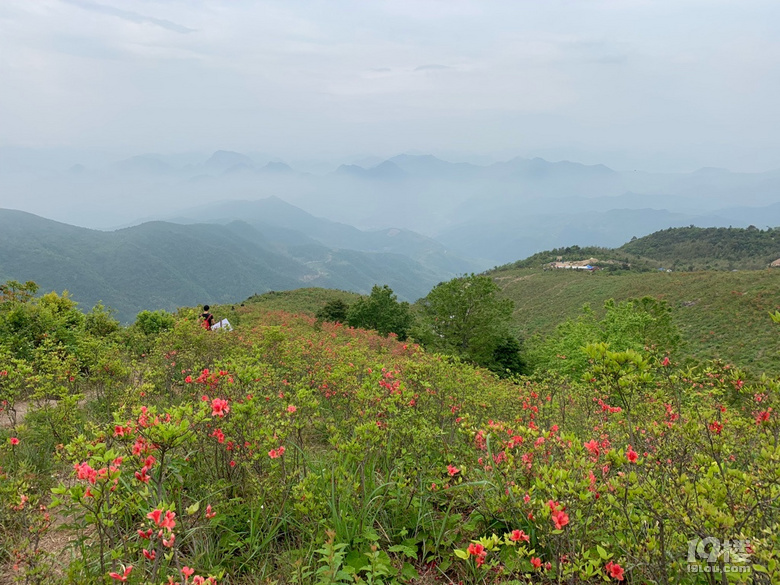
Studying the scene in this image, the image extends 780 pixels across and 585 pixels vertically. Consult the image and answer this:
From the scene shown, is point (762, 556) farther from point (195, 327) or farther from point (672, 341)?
point (672, 341)

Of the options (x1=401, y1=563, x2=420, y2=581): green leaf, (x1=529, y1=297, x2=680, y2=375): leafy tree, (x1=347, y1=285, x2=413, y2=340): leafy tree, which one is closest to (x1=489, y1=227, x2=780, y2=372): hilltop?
(x1=529, y1=297, x2=680, y2=375): leafy tree

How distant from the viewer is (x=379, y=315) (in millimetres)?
29531

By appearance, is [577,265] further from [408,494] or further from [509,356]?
[408,494]

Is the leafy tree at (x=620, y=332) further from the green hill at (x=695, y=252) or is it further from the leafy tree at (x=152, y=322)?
the green hill at (x=695, y=252)

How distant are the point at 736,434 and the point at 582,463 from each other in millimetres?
2270

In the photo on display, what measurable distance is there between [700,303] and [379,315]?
35.1 m

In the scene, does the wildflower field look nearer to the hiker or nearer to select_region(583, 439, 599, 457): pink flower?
select_region(583, 439, 599, 457): pink flower

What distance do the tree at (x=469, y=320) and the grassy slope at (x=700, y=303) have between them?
1071 cm

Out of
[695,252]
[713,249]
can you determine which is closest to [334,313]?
[695,252]

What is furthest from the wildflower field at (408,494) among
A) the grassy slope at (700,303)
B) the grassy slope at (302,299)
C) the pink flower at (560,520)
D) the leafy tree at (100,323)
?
the grassy slope at (302,299)

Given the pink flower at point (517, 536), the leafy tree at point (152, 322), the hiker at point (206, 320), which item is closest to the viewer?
the pink flower at point (517, 536)

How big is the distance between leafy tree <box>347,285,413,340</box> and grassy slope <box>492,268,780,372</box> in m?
17.5

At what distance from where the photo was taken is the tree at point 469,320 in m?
22.9

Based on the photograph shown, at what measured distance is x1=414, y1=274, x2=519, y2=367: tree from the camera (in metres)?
22.9
